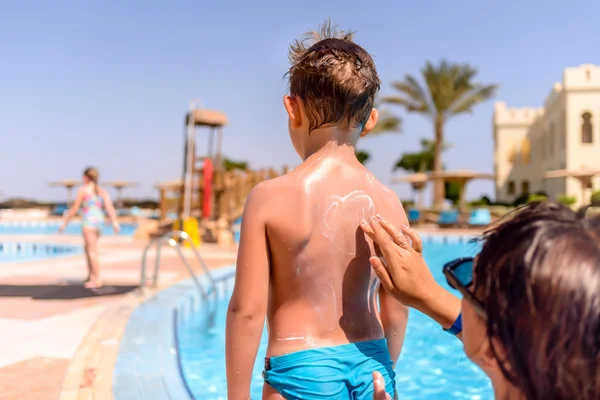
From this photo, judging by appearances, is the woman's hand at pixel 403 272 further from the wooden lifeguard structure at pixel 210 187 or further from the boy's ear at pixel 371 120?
the wooden lifeguard structure at pixel 210 187

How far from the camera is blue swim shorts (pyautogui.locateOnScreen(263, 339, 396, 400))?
1440mm

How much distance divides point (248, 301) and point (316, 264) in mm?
226

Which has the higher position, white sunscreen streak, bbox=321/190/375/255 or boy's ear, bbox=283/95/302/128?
boy's ear, bbox=283/95/302/128

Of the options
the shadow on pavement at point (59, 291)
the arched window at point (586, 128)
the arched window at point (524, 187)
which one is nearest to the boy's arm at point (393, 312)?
the shadow on pavement at point (59, 291)

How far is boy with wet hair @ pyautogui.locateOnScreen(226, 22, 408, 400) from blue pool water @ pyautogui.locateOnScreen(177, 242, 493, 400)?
9.15 ft

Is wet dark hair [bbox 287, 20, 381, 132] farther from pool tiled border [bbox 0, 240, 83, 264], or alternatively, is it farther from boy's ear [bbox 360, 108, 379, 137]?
pool tiled border [bbox 0, 240, 83, 264]

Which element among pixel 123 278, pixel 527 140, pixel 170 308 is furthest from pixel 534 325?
pixel 527 140

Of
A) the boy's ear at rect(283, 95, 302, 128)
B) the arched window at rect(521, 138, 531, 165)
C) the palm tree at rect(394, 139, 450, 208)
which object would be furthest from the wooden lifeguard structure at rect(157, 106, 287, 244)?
the palm tree at rect(394, 139, 450, 208)

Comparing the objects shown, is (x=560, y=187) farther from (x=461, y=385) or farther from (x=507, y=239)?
(x=507, y=239)

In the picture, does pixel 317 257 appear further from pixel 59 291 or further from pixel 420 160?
pixel 420 160

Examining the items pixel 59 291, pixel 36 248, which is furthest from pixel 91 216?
pixel 36 248

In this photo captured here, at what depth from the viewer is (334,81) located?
1552 millimetres

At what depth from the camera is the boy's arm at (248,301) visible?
1.46 m

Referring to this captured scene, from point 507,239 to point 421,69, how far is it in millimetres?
31158
